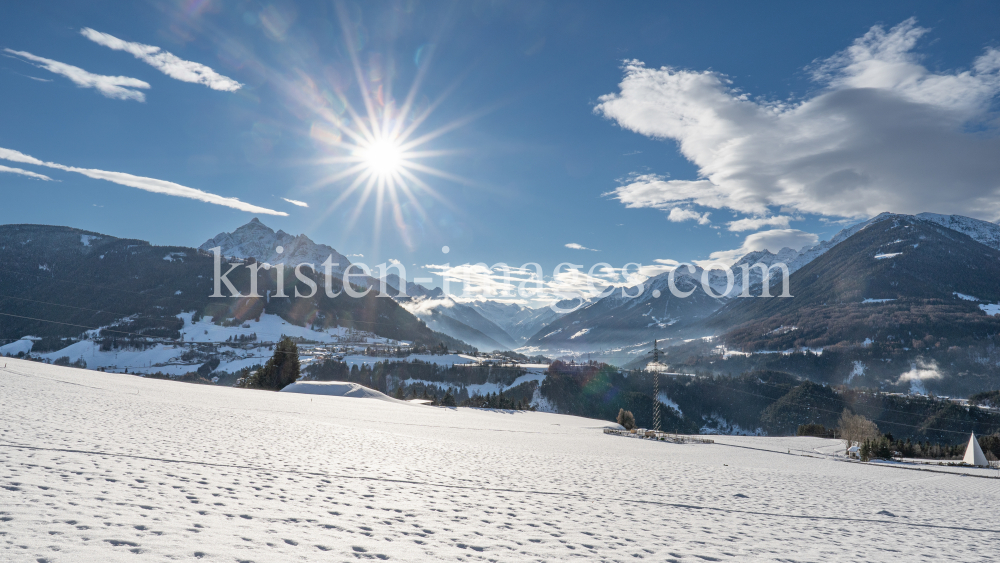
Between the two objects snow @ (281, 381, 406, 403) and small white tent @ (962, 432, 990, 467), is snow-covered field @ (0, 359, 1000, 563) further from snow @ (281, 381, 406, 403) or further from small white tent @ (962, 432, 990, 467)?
snow @ (281, 381, 406, 403)

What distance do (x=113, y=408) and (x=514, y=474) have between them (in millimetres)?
19782

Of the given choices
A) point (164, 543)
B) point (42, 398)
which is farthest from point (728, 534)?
point (42, 398)

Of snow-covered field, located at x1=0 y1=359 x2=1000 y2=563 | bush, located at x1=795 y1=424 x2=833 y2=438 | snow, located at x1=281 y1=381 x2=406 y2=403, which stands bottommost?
bush, located at x1=795 y1=424 x2=833 y2=438

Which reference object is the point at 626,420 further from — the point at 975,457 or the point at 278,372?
the point at 278,372

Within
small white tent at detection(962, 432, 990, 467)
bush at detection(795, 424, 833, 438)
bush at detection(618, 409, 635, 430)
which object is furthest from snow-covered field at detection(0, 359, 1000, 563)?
bush at detection(795, 424, 833, 438)

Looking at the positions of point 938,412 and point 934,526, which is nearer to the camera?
point 934,526

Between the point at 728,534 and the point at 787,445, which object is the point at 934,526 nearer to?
the point at 728,534

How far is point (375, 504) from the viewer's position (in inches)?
438

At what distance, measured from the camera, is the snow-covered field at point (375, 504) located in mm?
7520

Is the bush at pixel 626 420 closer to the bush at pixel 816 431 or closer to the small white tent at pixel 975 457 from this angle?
the small white tent at pixel 975 457

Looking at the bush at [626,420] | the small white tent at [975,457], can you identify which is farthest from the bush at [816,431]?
the bush at [626,420]

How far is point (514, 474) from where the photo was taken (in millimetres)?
18172

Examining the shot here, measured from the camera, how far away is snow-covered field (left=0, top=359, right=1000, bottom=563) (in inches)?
296

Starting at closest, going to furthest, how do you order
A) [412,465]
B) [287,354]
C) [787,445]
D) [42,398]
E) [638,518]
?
[638,518] → [412,465] → [42,398] → [787,445] → [287,354]
